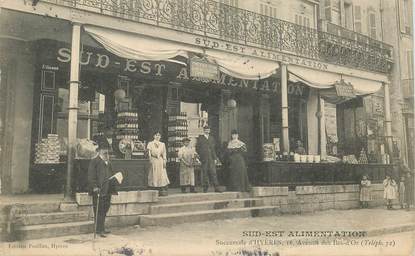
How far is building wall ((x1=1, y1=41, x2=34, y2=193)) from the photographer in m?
9.93

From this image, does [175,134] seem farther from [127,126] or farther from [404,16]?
[404,16]

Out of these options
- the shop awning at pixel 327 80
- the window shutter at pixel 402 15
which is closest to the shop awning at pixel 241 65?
the shop awning at pixel 327 80

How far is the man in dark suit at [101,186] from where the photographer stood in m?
7.60

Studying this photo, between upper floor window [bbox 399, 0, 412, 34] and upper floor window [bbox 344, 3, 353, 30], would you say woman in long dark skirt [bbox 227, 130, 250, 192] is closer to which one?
upper floor window [bbox 344, 3, 353, 30]

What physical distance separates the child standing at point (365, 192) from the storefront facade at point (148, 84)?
84.0 inches

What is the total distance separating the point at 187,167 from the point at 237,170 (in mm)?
1293

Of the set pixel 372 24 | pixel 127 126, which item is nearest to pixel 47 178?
pixel 127 126

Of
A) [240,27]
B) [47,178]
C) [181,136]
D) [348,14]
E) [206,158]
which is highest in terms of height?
[348,14]

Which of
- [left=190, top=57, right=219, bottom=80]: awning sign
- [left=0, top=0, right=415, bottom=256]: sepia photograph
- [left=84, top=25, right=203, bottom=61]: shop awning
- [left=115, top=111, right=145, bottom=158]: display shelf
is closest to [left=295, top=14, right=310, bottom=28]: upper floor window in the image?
[left=0, top=0, right=415, bottom=256]: sepia photograph

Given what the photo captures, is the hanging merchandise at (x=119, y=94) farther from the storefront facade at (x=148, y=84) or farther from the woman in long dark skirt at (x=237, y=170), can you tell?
the woman in long dark skirt at (x=237, y=170)

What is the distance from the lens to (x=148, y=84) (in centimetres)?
1225

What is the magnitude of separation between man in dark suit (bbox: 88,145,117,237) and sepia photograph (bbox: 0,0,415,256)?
0.02 metres

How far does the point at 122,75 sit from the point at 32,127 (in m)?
2.65

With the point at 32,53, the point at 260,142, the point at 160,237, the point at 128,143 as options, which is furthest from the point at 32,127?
the point at 260,142
